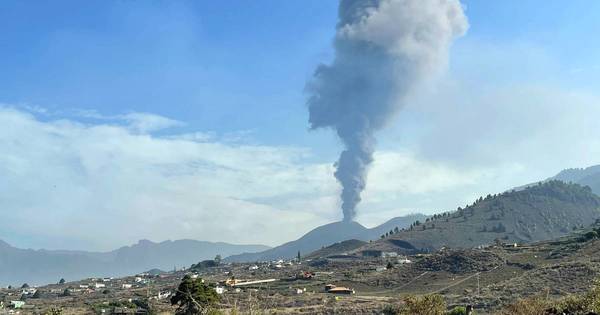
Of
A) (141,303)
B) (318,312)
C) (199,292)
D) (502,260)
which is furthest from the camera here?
(502,260)

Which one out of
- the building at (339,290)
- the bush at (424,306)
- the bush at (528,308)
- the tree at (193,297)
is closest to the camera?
the bush at (528,308)

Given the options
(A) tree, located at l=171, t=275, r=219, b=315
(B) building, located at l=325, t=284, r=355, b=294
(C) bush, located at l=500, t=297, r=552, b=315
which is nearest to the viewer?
(C) bush, located at l=500, t=297, r=552, b=315

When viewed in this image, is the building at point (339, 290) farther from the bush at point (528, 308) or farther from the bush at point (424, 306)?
the bush at point (528, 308)

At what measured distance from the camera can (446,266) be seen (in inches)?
5037

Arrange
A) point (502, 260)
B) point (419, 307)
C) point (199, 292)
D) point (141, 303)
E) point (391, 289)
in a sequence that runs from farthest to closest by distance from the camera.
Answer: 1. point (502, 260)
2. point (391, 289)
3. point (141, 303)
4. point (199, 292)
5. point (419, 307)

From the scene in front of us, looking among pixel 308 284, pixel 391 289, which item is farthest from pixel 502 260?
pixel 308 284

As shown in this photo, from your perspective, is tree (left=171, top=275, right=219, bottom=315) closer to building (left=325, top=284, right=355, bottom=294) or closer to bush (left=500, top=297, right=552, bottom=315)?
bush (left=500, top=297, right=552, bottom=315)

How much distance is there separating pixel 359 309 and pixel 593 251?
6257 cm

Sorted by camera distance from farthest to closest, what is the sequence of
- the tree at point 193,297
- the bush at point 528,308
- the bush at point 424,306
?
the tree at point 193,297, the bush at point 424,306, the bush at point 528,308

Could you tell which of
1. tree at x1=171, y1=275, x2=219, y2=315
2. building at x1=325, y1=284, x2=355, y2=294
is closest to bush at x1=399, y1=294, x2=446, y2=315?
tree at x1=171, y1=275, x2=219, y2=315

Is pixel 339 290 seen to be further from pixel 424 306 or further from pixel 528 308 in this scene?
pixel 528 308

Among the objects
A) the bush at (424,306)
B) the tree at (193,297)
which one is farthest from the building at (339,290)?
the bush at (424,306)

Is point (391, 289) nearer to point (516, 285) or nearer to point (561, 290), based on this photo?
point (516, 285)

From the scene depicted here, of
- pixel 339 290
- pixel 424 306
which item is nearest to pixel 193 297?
pixel 424 306
